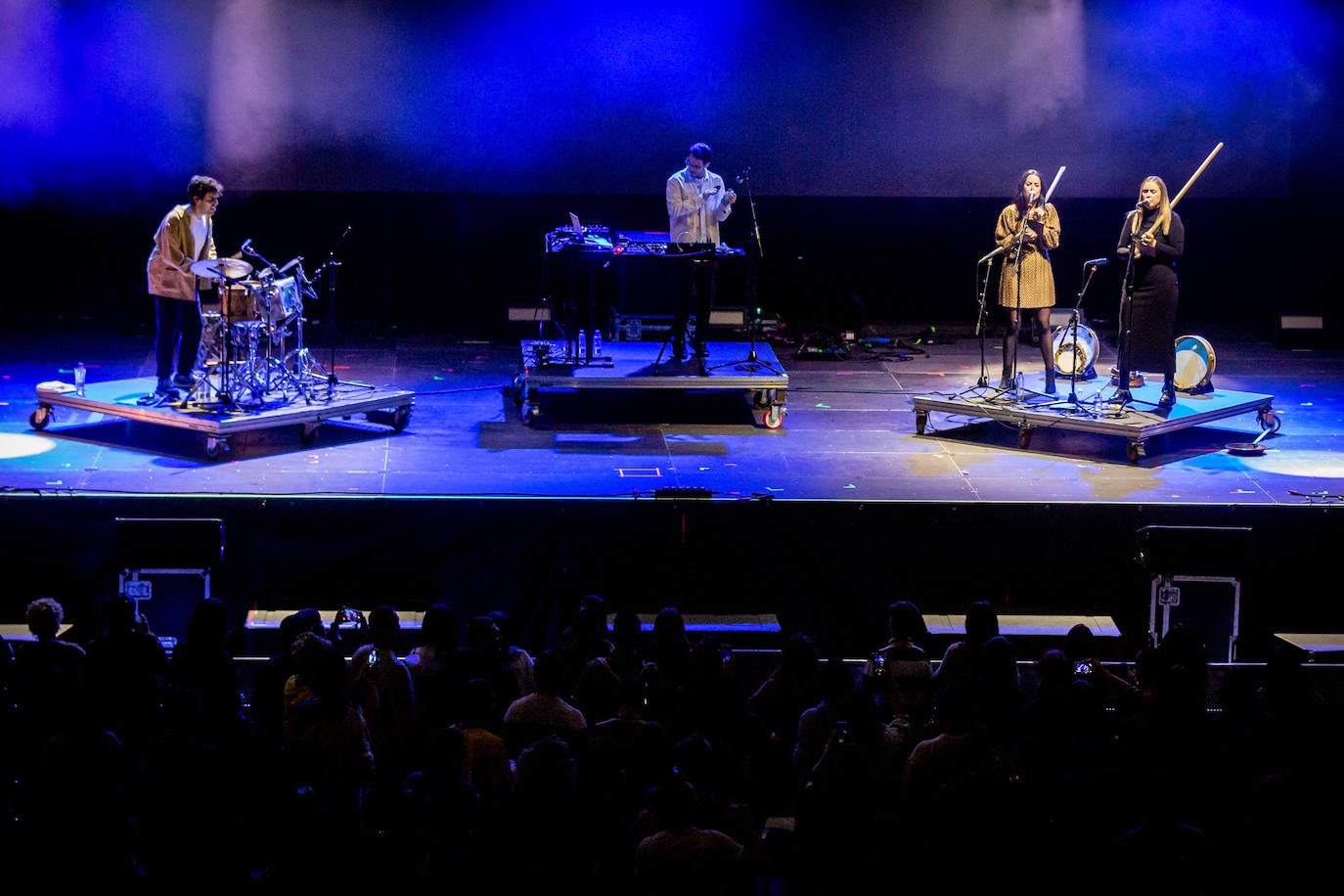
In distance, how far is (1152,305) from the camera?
31.7 ft

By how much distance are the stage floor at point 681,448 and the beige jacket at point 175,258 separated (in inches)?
38.5

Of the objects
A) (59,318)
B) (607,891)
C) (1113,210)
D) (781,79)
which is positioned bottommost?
(607,891)

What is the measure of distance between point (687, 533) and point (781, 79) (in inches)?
255

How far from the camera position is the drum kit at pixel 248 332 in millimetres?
9234

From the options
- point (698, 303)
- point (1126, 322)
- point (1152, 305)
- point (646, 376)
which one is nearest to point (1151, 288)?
point (1152, 305)

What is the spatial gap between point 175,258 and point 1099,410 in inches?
242

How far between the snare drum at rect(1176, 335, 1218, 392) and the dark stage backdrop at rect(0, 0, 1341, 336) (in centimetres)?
347

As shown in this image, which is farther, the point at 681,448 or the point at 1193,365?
the point at 1193,365

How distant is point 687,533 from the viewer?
8.00 m

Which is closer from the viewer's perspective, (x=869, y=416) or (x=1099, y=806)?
(x=1099, y=806)

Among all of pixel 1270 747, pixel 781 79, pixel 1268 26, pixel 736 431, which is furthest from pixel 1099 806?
pixel 1268 26

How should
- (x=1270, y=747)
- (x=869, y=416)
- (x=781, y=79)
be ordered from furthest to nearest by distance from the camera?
(x=781, y=79) < (x=869, y=416) < (x=1270, y=747)

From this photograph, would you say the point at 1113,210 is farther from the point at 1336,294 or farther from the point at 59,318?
the point at 59,318

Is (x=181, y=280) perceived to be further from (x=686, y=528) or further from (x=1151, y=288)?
(x=1151, y=288)
